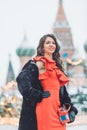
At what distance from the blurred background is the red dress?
1796mm

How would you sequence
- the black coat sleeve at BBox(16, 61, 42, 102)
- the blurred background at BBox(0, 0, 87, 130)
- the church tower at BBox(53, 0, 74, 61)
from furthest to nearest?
the church tower at BBox(53, 0, 74, 61)
the blurred background at BBox(0, 0, 87, 130)
the black coat sleeve at BBox(16, 61, 42, 102)

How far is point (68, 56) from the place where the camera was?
12.0ft

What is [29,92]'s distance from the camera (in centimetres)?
157

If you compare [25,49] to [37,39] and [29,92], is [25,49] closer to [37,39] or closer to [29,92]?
[37,39]

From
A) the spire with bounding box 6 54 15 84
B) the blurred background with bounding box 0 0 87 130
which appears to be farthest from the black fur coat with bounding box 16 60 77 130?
the spire with bounding box 6 54 15 84

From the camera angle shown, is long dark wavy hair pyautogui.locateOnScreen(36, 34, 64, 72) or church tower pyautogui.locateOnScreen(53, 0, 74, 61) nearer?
long dark wavy hair pyautogui.locateOnScreen(36, 34, 64, 72)

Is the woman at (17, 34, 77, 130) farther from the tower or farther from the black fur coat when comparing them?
the tower

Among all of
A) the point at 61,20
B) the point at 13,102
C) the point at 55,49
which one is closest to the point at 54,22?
the point at 61,20

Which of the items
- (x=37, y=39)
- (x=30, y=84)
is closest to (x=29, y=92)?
(x=30, y=84)

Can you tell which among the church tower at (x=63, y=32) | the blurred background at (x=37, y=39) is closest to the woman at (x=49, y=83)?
the blurred background at (x=37, y=39)

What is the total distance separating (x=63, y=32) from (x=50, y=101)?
219 cm

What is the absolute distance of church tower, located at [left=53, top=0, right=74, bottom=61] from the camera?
3.71m

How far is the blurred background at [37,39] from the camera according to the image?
348 cm

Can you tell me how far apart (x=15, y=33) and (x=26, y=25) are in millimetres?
120
